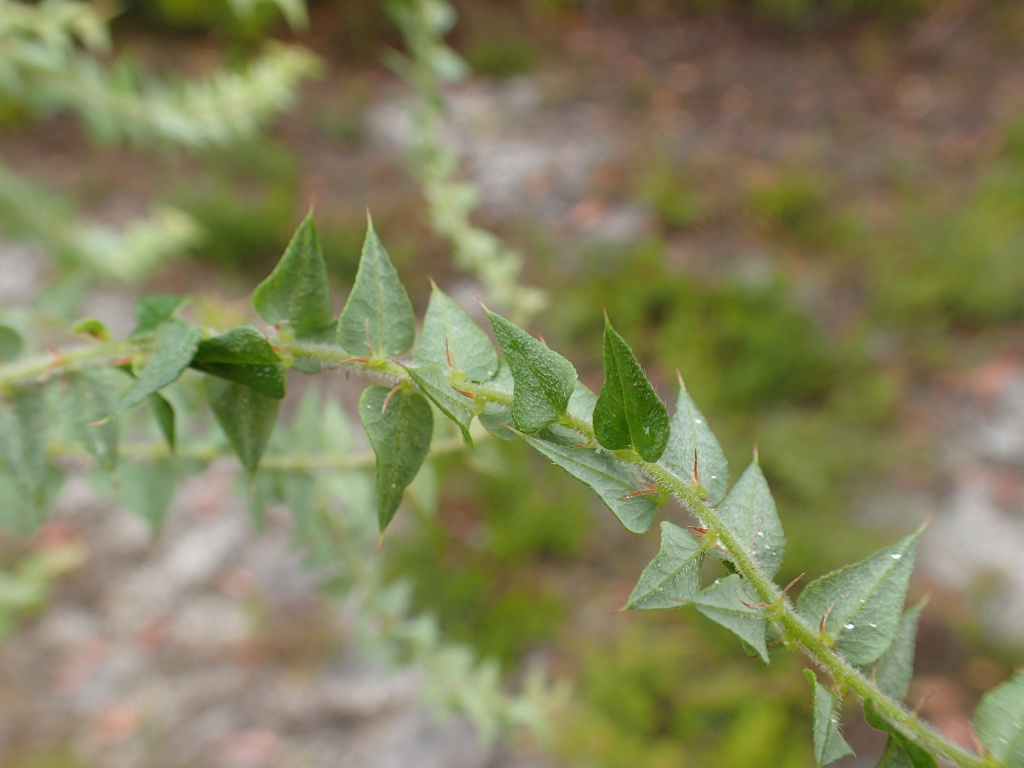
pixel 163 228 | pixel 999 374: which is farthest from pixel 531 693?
pixel 999 374

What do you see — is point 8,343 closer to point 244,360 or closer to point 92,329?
point 92,329

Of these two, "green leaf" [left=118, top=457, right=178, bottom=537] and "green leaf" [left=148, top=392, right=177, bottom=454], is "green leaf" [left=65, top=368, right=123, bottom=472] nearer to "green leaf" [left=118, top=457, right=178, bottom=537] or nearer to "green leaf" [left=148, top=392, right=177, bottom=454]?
"green leaf" [left=148, top=392, right=177, bottom=454]

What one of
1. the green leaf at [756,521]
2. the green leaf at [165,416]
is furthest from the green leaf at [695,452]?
the green leaf at [165,416]

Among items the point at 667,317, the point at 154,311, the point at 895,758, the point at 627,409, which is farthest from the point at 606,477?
the point at 667,317

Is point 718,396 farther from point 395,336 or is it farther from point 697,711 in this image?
point 395,336

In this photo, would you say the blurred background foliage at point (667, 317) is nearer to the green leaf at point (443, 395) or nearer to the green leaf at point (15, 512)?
the green leaf at point (15, 512)

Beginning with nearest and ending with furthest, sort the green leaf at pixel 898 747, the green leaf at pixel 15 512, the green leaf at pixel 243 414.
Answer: the green leaf at pixel 898 747 → the green leaf at pixel 243 414 → the green leaf at pixel 15 512
